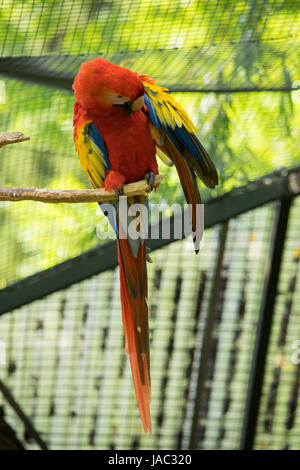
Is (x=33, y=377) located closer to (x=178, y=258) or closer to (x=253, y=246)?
(x=178, y=258)

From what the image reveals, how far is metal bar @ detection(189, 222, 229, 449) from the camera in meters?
1.25

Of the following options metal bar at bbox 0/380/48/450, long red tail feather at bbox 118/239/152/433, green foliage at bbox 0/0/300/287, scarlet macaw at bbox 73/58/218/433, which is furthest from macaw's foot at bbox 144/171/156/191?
metal bar at bbox 0/380/48/450

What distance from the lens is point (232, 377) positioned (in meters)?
1.31

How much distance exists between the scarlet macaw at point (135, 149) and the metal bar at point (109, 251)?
30 cm

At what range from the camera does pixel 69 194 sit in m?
0.74

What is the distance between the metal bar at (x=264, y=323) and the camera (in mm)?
1231

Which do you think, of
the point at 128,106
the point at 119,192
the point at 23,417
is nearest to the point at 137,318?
the point at 119,192

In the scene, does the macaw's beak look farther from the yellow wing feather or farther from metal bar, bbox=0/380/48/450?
metal bar, bbox=0/380/48/450

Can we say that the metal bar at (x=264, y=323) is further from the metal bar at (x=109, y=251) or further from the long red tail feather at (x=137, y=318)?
the long red tail feather at (x=137, y=318)

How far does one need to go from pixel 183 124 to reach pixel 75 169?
1.45 feet

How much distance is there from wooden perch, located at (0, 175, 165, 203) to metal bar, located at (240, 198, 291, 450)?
0.53 metres

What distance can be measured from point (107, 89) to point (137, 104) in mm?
57

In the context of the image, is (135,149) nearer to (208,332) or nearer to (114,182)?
(114,182)
